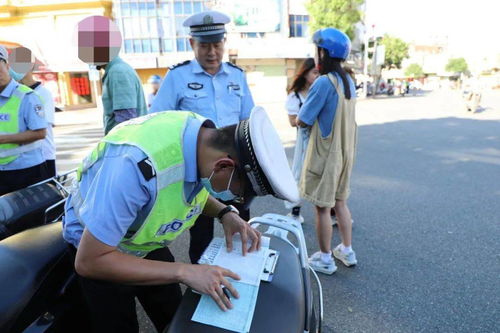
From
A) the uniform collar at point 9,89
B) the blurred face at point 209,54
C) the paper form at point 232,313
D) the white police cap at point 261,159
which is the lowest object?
the paper form at point 232,313

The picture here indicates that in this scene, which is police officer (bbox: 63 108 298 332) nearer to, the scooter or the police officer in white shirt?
the scooter

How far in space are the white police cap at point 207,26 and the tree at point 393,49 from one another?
41362 millimetres

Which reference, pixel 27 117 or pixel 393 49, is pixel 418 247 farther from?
pixel 393 49

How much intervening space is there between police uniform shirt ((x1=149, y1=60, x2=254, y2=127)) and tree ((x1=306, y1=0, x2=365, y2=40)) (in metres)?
21.6

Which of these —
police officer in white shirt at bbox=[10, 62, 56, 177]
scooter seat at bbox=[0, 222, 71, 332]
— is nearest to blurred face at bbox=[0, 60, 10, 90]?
police officer in white shirt at bbox=[10, 62, 56, 177]

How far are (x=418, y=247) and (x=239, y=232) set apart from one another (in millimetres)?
2360

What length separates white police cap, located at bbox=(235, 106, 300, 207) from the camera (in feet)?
3.34

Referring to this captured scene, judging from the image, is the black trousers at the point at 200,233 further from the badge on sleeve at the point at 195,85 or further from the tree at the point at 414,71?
the tree at the point at 414,71

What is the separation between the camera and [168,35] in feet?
82.7

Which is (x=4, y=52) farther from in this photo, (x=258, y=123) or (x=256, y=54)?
(x=256, y=54)

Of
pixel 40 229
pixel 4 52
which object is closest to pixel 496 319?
pixel 40 229

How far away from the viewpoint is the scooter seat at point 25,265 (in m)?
1.14

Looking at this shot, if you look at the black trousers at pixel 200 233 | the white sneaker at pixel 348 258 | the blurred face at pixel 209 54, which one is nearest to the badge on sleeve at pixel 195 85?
the blurred face at pixel 209 54

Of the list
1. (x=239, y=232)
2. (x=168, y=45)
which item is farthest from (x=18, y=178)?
(x=168, y=45)
